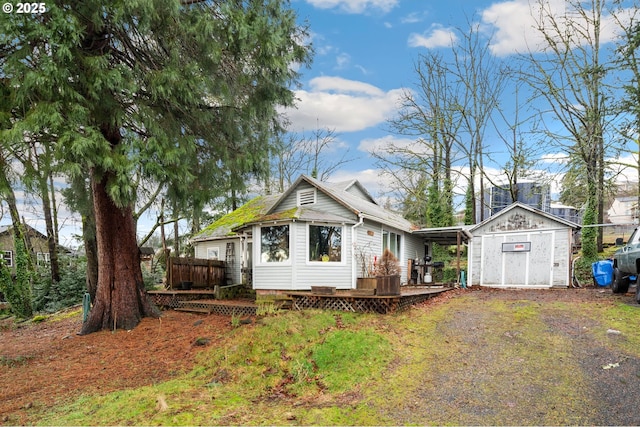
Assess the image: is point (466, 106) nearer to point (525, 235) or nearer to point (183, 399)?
point (525, 235)

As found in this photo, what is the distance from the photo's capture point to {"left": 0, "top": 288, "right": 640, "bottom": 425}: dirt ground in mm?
5645

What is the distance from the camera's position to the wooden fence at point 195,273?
14.8 m

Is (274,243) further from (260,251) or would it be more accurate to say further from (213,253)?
(213,253)

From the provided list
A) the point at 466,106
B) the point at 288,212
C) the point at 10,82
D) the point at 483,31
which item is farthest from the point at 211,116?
the point at 483,31

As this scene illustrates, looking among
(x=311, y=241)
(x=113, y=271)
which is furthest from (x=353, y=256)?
(x=113, y=271)

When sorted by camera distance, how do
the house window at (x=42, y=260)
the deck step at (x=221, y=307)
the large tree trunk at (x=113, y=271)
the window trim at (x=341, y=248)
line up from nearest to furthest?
1. the large tree trunk at (x=113, y=271)
2. the deck step at (x=221, y=307)
3. the window trim at (x=341, y=248)
4. the house window at (x=42, y=260)

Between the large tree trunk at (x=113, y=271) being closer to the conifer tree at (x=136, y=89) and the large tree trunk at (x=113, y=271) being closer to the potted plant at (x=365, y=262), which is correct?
the conifer tree at (x=136, y=89)

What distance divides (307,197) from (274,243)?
2.34 metres

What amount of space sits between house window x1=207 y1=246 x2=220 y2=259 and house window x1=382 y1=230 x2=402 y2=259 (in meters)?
8.17

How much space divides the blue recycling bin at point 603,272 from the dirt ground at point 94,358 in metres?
13.9

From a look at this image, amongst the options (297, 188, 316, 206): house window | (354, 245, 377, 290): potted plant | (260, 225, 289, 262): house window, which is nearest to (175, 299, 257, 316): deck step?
(260, 225, 289, 262): house window

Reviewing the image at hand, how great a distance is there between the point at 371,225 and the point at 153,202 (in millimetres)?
8259

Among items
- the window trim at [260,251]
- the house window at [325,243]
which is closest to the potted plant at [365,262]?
the house window at [325,243]

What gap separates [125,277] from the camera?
417 inches
